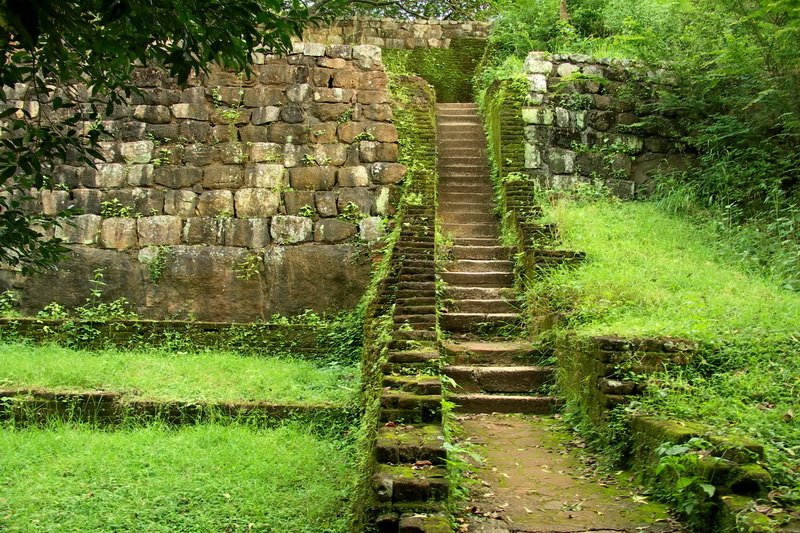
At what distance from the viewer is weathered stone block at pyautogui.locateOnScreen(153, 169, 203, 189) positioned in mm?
8672

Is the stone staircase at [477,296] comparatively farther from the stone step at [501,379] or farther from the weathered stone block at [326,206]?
the weathered stone block at [326,206]

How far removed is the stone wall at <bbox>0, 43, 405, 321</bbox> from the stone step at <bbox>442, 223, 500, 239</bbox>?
3.03 ft

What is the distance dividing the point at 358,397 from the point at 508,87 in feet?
19.4

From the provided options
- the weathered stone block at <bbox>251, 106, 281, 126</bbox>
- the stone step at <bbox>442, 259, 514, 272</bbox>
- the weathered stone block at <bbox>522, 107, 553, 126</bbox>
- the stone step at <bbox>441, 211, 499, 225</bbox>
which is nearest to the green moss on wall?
the weathered stone block at <bbox>522, 107, 553, 126</bbox>

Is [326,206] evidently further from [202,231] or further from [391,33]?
[391,33]

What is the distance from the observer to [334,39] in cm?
1344

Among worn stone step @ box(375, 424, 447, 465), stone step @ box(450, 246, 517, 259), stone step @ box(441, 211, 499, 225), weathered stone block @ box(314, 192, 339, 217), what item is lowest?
worn stone step @ box(375, 424, 447, 465)

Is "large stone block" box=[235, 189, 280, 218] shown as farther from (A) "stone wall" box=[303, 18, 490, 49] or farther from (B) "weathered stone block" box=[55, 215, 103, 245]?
(A) "stone wall" box=[303, 18, 490, 49]

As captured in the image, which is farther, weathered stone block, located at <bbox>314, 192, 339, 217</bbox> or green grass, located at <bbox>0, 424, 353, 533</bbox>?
weathered stone block, located at <bbox>314, 192, 339, 217</bbox>

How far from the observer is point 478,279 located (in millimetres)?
7305

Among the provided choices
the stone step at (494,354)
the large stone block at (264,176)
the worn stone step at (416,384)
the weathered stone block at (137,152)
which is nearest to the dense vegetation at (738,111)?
the stone step at (494,354)

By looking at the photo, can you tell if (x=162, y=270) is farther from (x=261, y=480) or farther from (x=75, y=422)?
(x=261, y=480)

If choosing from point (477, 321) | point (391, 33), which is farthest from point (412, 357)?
point (391, 33)

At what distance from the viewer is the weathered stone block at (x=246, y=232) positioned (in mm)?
8492
